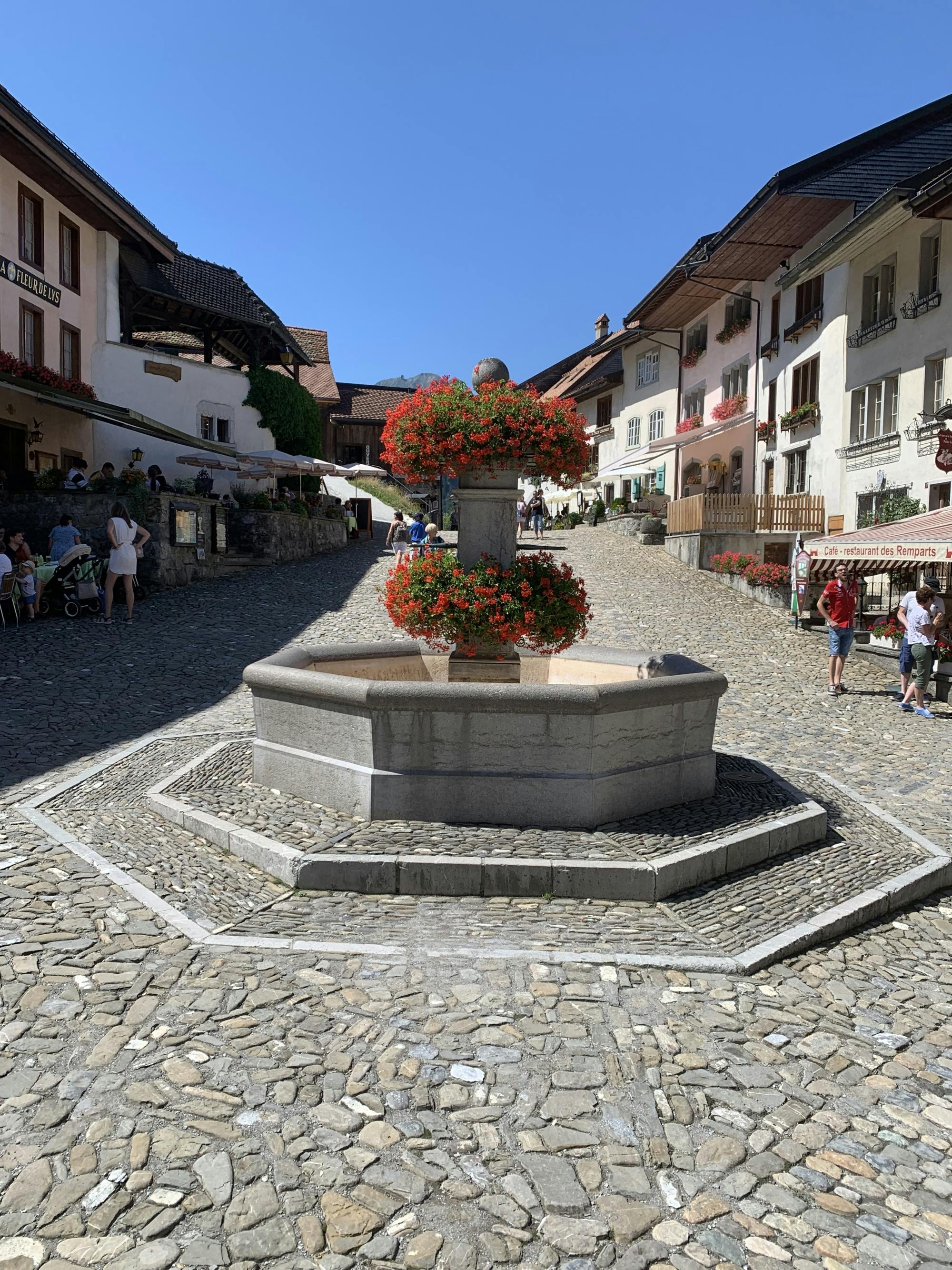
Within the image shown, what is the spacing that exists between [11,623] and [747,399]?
2290 cm

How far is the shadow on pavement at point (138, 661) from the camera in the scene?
9.15 meters

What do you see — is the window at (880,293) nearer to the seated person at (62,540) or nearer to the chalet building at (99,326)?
the chalet building at (99,326)

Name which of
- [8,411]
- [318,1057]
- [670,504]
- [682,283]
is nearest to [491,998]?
[318,1057]

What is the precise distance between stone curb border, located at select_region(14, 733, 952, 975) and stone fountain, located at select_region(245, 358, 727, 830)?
144cm

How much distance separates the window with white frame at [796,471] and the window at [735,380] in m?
4.75

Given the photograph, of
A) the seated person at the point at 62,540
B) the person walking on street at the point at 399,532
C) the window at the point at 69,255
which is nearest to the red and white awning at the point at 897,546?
the person walking on street at the point at 399,532

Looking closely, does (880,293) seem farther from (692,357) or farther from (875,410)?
(692,357)

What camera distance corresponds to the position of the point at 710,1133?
3410mm

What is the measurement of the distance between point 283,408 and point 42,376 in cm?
1073

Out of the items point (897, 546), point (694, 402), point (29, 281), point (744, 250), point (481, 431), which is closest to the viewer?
point (481, 431)

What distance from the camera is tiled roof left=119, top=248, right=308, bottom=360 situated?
28969 mm

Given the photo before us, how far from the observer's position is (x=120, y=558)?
52.1ft

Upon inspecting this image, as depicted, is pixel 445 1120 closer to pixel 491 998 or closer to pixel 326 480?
pixel 491 998

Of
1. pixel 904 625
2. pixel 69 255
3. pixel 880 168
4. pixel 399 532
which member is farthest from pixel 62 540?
pixel 880 168
